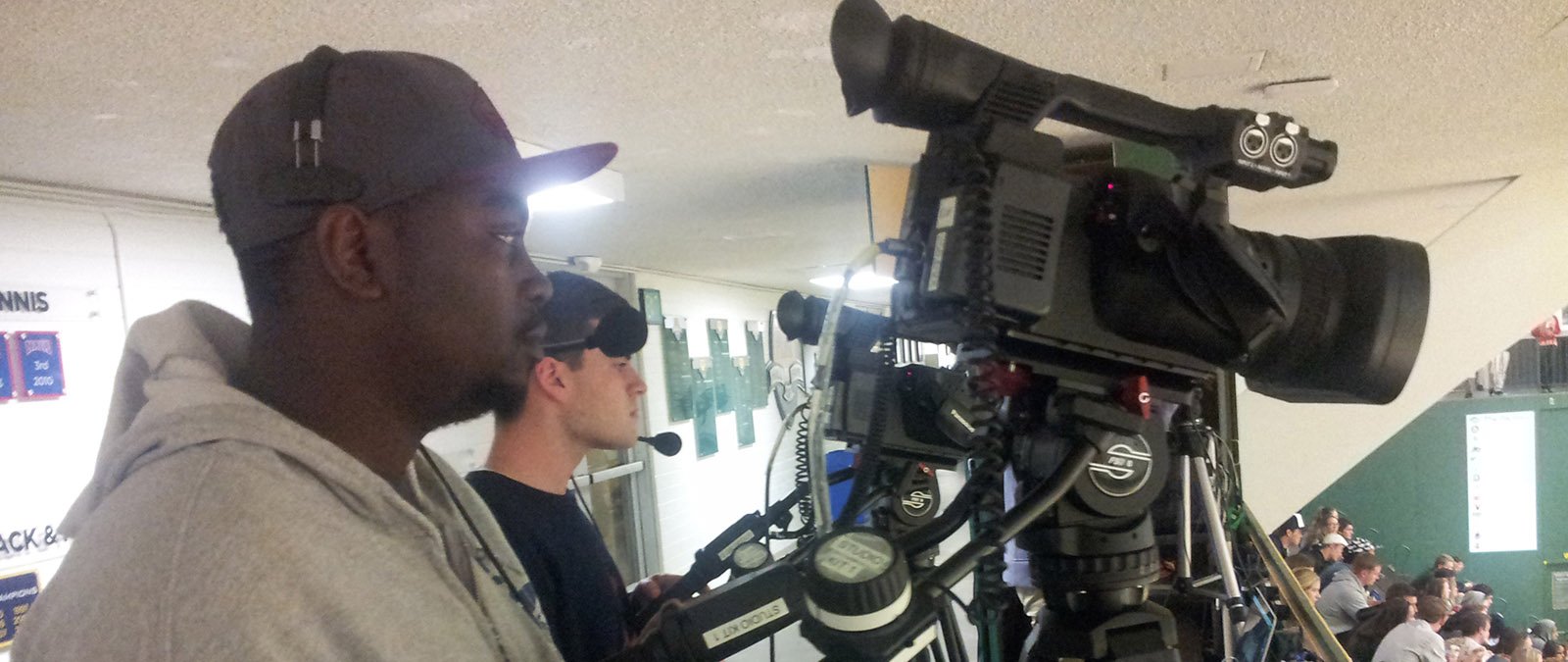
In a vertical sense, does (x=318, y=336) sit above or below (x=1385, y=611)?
above

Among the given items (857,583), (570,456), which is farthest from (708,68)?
(857,583)

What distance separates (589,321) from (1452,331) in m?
4.09

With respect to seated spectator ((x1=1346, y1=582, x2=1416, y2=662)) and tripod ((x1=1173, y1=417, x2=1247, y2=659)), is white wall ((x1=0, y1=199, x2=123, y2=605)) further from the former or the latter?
seated spectator ((x1=1346, y1=582, x2=1416, y2=662))

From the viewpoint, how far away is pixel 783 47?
1.63m

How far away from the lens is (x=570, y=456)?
1539 mm

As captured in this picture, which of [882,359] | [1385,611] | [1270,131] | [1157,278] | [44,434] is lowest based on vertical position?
[1385,611]

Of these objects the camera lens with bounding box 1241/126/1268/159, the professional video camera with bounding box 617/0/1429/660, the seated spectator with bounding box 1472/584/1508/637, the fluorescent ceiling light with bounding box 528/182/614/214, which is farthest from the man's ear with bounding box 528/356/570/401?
the seated spectator with bounding box 1472/584/1508/637

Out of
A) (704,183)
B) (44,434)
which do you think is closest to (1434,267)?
(704,183)

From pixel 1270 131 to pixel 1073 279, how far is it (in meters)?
0.22

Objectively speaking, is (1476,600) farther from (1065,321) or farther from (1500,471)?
(1065,321)

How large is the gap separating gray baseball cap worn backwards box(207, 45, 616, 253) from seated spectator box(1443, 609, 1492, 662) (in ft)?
21.9

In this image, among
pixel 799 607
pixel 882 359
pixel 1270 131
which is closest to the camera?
pixel 799 607

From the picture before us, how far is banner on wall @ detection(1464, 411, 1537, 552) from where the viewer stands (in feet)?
24.8

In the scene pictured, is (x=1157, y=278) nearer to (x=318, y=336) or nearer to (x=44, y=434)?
(x=318, y=336)
